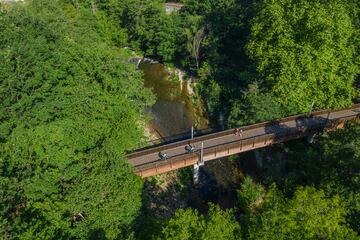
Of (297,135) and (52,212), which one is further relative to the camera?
(297,135)

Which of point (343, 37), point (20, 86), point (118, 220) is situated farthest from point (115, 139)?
point (343, 37)

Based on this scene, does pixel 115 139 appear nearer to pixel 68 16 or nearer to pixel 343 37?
pixel 343 37

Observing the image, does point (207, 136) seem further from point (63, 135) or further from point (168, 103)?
point (63, 135)

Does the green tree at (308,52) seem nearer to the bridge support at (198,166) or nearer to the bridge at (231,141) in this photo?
the bridge at (231,141)

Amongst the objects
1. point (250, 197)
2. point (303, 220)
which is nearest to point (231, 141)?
point (250, 197)

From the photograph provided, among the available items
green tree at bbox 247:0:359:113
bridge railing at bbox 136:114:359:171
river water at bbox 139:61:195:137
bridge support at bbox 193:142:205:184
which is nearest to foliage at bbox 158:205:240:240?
bridge railing at bbox 136:114:359:171

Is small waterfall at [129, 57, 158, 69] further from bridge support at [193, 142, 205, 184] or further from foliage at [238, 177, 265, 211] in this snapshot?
foliage at [238, 177, 265, 211]
